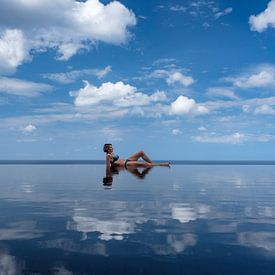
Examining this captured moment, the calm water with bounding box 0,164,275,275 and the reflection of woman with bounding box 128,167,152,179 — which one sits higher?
the reflection of woman with bounding box 128,167,152,179

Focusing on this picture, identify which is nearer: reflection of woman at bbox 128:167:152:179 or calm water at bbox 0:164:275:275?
calm water at bbox 0:164:275:275

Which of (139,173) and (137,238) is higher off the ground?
(139,173)

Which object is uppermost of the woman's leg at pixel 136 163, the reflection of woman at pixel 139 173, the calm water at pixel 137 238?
the woman's leg at pixel 136 163

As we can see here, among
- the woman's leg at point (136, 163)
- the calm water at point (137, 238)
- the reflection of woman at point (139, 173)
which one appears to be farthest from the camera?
the woman's leg at point (136, 163)

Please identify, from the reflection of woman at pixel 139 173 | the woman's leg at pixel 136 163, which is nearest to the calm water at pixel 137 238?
the reflection of woman at pixel 139 173

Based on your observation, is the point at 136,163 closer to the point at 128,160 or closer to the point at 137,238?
the point at 128,160

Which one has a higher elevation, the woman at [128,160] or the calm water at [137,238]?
the woman at [128,160]

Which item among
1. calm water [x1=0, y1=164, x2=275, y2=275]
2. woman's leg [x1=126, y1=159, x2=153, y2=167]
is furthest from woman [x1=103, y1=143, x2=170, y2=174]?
calm water [x1=0, y1=164, x2=275, y2=275]

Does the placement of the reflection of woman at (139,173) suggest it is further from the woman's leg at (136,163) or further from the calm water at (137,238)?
the calm water at (137,238)

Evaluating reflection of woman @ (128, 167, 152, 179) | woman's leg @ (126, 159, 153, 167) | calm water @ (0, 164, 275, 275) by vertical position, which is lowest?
calm water @ (0, 164, 275, 275)

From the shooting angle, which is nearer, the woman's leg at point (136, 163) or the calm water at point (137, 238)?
the calm water at point (137, 238)

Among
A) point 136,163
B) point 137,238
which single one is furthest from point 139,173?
point 137,238

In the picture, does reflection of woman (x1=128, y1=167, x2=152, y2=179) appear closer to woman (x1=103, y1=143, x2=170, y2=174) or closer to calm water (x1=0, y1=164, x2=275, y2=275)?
woman (x1=103, y1=143, x2=170, y2=174)

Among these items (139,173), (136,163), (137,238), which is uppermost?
(136,163)
